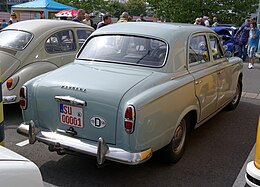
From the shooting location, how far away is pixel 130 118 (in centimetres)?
313

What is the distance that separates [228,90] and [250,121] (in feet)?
2.52

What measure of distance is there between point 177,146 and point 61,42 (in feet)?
12.3

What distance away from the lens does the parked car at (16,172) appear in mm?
1543

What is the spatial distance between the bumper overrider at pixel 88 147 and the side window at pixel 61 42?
293 cm

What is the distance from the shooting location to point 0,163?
1.61m

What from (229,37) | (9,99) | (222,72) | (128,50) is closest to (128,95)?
(128,50)

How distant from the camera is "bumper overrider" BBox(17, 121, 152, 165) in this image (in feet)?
10.3

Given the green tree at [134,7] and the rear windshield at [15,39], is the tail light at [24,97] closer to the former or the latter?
the rear windshield at [15,39]

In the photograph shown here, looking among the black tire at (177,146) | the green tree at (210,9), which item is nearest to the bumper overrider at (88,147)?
the black tire at (177,146)

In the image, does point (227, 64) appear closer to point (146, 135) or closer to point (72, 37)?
point (146, 135)

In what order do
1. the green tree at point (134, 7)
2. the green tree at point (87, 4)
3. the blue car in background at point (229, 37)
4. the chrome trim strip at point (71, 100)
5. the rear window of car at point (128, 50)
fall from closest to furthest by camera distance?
the chrome trim strip at point (71, 100)
the rear window of car at point (128, 50)
the blue car in background at point (229, 37)
the green tree at point (87, 4)
the green tree at point (134, 7)

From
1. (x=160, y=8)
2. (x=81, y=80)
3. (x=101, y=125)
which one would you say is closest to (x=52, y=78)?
(x=81, y=80)

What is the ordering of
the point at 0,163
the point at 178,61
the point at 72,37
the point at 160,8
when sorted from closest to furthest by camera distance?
the point at 0,163 → the point at 178,61 → the point at 72,37 → the point at 160,8

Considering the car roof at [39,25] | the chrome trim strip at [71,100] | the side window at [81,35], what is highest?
the car roof at [39,25]
